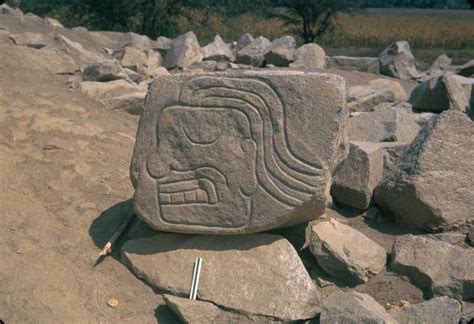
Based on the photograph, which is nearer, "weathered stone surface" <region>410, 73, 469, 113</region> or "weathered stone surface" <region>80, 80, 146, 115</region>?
"weathered stone surface" <region>80, 80, 146, 115</region>

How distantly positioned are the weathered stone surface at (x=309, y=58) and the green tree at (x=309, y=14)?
9.87 meters

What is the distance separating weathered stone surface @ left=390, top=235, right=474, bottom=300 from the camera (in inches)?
139

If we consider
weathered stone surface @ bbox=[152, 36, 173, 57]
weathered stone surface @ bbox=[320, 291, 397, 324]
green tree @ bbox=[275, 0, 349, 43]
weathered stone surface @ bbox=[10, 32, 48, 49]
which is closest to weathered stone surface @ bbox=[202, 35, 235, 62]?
weathered stone surface @ bbox=[152, 36, 173, 57]

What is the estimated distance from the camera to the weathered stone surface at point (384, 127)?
536cm

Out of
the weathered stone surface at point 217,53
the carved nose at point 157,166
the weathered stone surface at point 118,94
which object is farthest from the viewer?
the weathered stone surface at point 217,53

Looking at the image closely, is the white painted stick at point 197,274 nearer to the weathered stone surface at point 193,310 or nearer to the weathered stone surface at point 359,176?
the weathered stone surface at point 193,310

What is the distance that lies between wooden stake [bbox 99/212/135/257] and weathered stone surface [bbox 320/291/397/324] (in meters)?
1.38

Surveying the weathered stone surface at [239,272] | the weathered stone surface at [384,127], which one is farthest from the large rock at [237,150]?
the weathered stone surface at [384,127]

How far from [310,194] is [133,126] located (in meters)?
2.97

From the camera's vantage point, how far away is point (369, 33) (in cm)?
2434

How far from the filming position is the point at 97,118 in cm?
594

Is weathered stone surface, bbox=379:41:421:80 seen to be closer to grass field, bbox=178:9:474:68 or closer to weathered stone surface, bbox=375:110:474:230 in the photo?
grass field, bbox=178:9:474:68

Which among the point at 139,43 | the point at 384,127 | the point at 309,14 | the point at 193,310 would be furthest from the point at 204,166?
the point at 309,14

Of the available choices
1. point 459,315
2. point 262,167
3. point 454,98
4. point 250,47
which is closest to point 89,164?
point 262,167
